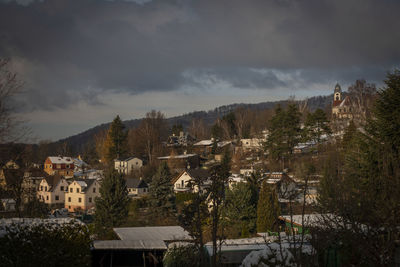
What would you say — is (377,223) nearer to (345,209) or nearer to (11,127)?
(345,209)

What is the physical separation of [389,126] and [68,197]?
39.9m

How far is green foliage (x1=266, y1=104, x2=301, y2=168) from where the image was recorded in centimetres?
4128

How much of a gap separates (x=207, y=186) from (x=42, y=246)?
456 centimetres

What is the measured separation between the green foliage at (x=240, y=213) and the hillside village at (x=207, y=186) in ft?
0.20

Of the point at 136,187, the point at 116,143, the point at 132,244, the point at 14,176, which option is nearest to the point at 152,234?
the point at 132,244

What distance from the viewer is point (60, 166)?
6438 cm

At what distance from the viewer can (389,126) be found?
1650cm

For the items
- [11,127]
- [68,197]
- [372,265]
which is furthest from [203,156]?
[372,265]

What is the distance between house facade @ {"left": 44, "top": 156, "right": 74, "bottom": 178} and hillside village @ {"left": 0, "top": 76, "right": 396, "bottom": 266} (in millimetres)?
162

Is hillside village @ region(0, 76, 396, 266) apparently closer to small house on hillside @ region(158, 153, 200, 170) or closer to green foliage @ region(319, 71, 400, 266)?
small house on hillside @ region(158, 153, 200, 170)

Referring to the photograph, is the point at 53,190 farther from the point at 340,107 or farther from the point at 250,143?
the point at 340,107

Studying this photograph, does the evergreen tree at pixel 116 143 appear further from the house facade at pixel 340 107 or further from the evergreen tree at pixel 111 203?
the house facade at pixel 340 107

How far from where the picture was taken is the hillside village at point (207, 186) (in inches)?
375

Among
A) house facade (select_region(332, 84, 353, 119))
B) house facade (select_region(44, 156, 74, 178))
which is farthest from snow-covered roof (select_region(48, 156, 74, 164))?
house facade (select_region(332, 84, 353, 119))
